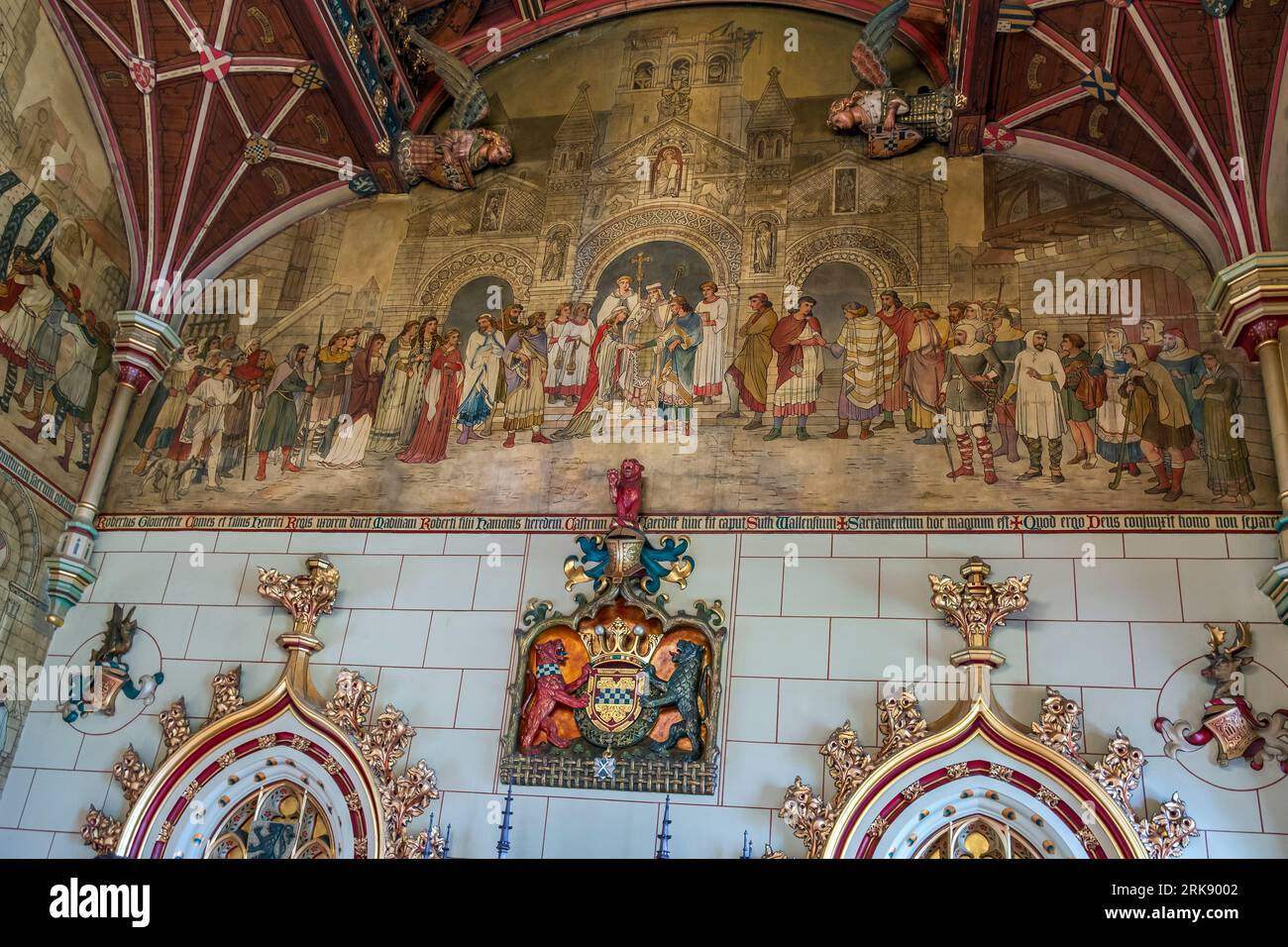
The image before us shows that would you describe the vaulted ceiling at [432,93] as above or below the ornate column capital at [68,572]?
above

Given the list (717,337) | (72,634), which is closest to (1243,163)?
(717,337)

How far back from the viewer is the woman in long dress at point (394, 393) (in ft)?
36.2

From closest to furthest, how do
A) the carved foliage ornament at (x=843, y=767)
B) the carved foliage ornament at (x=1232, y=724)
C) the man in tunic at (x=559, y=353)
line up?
the carved foliage ornament at (x=1232, y=724) → the carved foliage ornament at (x=843, y=767) → the man in tunic at (x=559, y=353)

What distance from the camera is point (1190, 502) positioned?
915 centimetres

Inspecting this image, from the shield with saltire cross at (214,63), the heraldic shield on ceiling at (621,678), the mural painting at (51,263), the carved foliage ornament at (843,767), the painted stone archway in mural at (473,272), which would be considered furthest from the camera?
the painted stone archway in mural at (473,272)

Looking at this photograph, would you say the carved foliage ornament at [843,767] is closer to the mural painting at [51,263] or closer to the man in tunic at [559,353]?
the man in tunic at [559,353]

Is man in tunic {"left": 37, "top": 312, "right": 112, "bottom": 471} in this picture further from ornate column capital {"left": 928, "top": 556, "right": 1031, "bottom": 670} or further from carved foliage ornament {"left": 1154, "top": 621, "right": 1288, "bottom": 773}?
carved foliage ornament {"left": 1154, "top": 621, "right": 1288, "bottom": 773}

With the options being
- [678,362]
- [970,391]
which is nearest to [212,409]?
[678,362]

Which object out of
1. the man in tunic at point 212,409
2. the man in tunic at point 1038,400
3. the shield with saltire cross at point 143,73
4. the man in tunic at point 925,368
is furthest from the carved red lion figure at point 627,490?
the shield with saltire cross at point 143,73

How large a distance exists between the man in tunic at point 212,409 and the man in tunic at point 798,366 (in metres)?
4.19

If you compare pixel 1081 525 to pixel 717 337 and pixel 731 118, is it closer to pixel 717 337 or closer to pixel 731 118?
pixel 717 337

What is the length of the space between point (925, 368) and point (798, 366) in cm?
109

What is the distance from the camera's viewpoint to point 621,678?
9.48m

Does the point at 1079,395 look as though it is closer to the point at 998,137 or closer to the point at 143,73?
the point at 998,137
